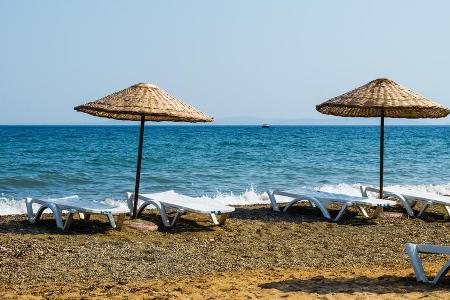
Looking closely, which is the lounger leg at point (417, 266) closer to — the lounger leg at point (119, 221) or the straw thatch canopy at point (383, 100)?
the lounger leg at point (119, 221)

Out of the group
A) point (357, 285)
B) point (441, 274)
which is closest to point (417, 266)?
point (441, 274)

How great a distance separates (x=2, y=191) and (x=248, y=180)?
320 inches

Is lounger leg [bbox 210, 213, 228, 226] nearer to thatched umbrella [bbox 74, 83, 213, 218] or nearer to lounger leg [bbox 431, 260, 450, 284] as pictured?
thatched umbrella [bbox 74, 83, 213, 218]

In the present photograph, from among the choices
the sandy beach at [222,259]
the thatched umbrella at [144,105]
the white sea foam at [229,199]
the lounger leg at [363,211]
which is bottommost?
the white sea foam at [229,199]

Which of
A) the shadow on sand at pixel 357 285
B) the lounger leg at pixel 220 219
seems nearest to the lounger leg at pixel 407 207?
the lounger leg at pixel 220 219

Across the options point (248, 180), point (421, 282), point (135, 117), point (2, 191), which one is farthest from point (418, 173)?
point (421, 282)

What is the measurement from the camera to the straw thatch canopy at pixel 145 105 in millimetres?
8508

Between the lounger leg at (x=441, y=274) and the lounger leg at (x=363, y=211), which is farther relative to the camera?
the lounger leg at (x=363, y=211)

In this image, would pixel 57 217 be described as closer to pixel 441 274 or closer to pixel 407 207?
pixel 441 274

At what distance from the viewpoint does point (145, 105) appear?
8625mm

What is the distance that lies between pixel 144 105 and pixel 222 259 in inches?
105

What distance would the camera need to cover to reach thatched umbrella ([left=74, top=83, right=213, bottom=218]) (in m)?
8.51

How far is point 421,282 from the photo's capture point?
19.4ft

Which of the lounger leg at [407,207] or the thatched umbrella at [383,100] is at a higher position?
the thatched umbrella at [383,100]
